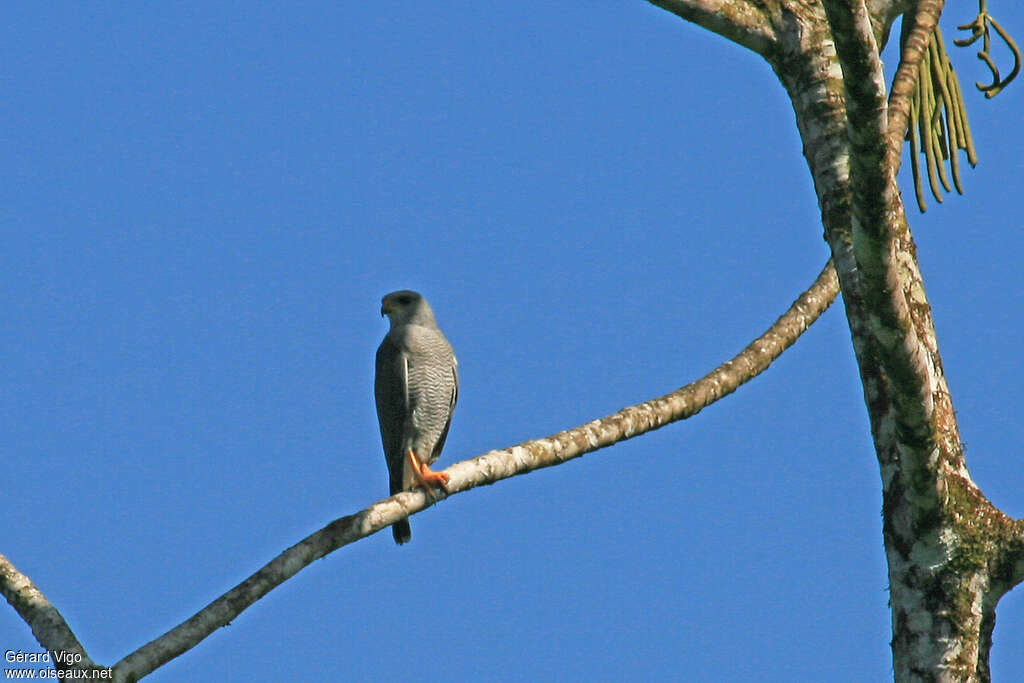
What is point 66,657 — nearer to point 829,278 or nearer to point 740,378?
point 740,378

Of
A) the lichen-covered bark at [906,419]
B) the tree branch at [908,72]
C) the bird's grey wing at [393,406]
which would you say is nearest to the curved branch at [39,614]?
the lichen-covered bark at [906,419]

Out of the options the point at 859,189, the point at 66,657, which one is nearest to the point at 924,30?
the point at 859,189

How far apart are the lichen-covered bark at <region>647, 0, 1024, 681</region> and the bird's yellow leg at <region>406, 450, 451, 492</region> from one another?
1609mm

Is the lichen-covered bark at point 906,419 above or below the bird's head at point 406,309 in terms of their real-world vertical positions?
below

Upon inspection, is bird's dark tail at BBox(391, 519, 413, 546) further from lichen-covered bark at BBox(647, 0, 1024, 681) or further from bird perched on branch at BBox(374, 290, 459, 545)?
lichen-covered bark at BBox(647, 0, 1024, 681)

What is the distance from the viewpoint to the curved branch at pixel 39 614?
146 inches

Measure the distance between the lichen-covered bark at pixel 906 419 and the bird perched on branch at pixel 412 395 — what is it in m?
3.20

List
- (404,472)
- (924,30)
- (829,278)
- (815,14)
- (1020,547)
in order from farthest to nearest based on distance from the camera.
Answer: (404,472), (829,278), (815,14), (924,30), (1020,547)

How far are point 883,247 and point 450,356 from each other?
3.87 meters

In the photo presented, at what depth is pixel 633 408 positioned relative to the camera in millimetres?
4770

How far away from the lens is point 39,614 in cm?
379

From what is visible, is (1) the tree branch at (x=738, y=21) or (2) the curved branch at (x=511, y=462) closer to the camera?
(2) the curved branch at (x=511, y=462)

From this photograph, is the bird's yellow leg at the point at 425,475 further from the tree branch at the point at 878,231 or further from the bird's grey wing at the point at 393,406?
the tree branch at the point at 878,231

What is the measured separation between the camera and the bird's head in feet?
23.1
